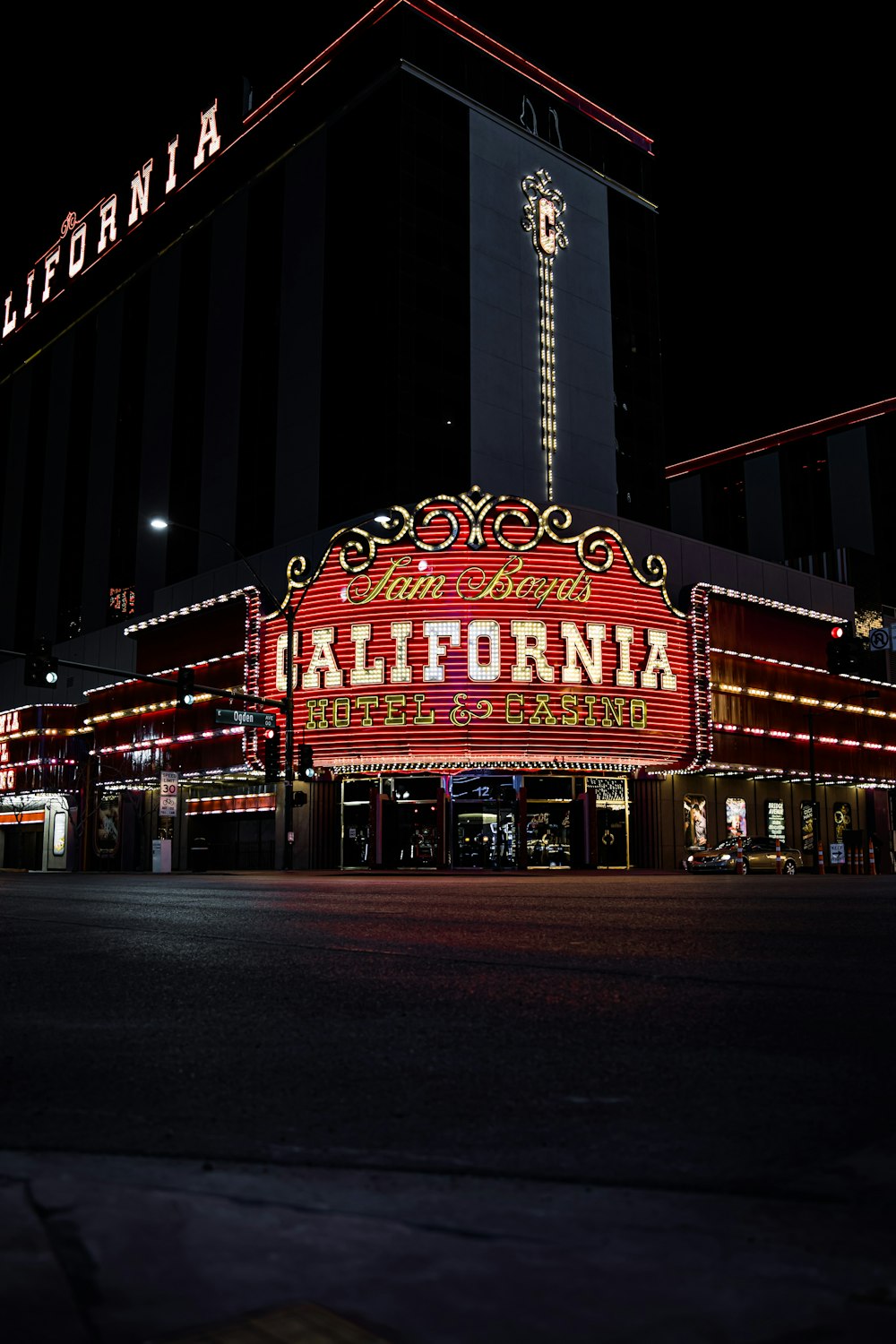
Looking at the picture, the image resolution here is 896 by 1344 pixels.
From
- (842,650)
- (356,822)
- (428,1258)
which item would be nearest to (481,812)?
(356,822)

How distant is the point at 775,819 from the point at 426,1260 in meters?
46.7

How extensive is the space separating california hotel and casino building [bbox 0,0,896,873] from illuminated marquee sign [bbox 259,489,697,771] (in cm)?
11

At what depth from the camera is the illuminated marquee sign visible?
36500 mm

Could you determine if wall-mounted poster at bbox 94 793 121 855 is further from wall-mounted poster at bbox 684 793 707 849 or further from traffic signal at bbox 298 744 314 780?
wall-mounted poster at bbox 684 793 707 849

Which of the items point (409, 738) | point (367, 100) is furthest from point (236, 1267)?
point (367, 100)

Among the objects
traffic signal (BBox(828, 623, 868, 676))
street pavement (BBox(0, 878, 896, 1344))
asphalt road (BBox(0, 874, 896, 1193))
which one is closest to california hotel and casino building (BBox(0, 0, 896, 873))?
traffic signal (BBox(828, 623, 868, 676))

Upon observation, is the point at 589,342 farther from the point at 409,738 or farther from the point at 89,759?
the point at 89,759

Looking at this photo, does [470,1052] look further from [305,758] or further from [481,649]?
[481,649]

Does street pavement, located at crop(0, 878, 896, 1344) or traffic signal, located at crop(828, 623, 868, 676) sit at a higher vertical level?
traffic signal, located at crop(828, 623, 868, 676)

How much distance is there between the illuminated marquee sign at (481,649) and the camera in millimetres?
36500

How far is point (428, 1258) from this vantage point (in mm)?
2047

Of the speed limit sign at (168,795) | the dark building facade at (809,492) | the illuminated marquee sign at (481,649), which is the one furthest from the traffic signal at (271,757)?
the dark building facade at (809,492)

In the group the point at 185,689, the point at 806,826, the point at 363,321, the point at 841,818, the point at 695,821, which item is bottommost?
the point at 806,826

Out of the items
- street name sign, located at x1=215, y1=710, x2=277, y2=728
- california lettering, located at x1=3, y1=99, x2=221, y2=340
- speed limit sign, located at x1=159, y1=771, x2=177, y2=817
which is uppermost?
california lettering, located at x1=3, y1=99, x2=221, y2=340
